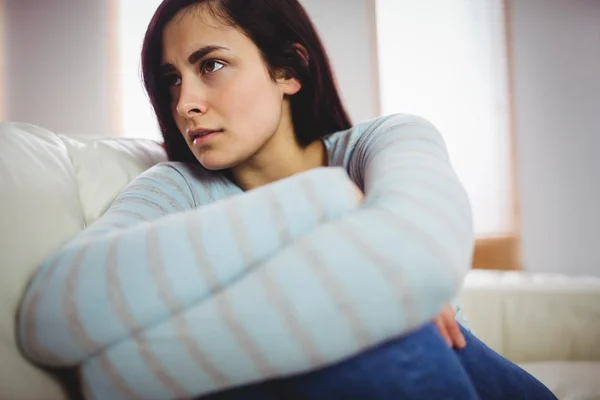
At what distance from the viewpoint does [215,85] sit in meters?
0.80

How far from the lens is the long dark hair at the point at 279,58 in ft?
2.73

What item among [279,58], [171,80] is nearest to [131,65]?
[171,80]

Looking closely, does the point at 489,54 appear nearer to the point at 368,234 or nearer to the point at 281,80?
the point at 281,80

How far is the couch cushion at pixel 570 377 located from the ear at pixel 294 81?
0.88 metres

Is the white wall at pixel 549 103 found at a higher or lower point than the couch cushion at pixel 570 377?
higher

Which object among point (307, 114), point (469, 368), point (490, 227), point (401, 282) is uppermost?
point (307, 114)

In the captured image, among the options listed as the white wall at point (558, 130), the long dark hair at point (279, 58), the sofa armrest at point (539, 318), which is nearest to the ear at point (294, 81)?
the long dark hair at point (279, 58)

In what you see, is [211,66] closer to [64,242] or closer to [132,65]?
[64,242]

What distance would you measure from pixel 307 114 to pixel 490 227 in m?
2.01

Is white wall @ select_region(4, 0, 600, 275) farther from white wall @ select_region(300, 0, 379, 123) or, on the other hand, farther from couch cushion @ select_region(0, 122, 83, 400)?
couch cushion @ select_region(0, 122, 83, 400)

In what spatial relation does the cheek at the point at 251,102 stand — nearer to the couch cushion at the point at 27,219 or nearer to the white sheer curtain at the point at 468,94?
the couch cushion at the point at 27,219

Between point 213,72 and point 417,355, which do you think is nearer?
point 417,355

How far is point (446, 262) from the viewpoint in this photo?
1.45 feet

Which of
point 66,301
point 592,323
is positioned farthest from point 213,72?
point 592,323
